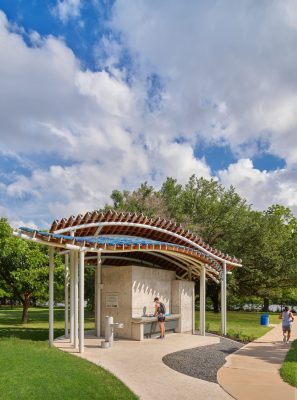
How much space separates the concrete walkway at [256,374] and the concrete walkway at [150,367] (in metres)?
0.49

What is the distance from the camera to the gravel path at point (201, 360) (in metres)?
11.0

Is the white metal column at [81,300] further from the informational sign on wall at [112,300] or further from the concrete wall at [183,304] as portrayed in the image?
the concrete wall at [183,304]

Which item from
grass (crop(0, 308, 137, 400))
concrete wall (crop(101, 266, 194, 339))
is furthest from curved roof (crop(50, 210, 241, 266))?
grass (crop(0, 308, 137, 400))

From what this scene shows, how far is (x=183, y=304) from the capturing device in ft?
63.8

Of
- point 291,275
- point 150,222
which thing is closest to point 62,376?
point 150,222

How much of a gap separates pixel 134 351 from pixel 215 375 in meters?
3.50

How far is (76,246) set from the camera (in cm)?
1275

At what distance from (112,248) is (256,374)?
551 cm

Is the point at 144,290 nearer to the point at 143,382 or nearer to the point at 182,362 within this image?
the point at 182,362

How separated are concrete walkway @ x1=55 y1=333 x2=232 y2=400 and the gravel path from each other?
31 centimetres

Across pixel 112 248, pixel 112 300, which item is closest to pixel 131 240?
pixel 112 248

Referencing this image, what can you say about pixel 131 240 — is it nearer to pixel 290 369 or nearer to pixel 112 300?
pixel 112 300

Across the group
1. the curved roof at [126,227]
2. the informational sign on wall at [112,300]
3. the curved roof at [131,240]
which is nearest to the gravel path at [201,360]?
the curved roof at [131,240]

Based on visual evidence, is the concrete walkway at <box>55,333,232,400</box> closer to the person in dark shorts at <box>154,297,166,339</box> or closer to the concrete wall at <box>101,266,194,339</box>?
the person in dark shorts at <box>154,297,166,339</box>
